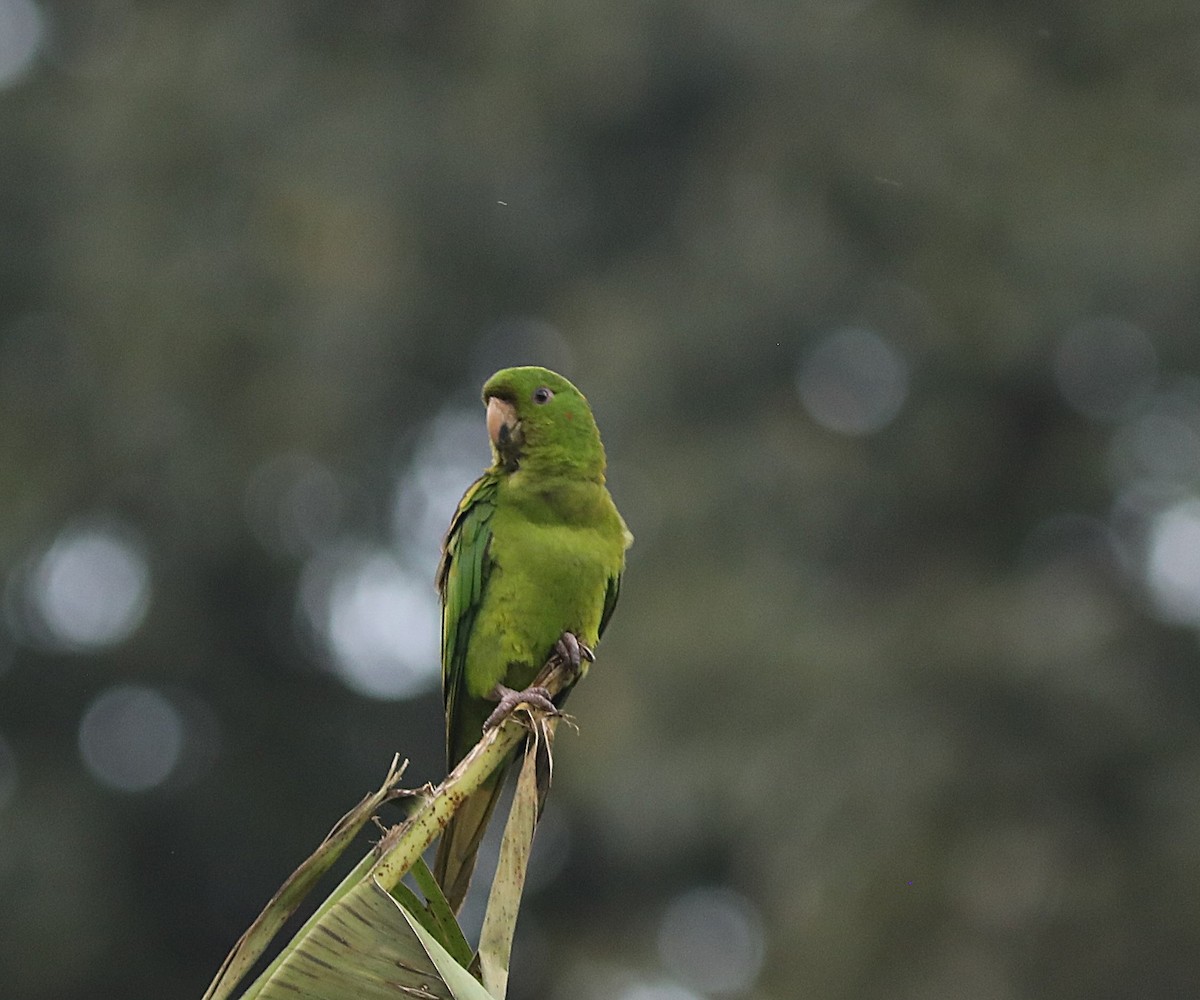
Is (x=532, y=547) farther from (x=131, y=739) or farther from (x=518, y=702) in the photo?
(x=131, y=739)

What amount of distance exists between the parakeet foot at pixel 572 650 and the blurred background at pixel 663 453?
5.93 m

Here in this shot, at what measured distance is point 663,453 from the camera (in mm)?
10484

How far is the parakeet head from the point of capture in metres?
2.96

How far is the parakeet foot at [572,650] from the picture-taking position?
2918mm

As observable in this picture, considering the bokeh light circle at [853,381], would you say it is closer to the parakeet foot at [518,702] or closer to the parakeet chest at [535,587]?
the parakeet chest at [535,587]

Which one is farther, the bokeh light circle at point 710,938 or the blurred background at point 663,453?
the bokeh light circle at point 710,938

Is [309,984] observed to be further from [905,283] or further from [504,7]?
[504,7]

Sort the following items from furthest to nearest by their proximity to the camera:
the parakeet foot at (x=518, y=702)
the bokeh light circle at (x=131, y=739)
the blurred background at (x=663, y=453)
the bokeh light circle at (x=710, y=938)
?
1. the bokeh light circle at (x=131, y=739)
2. the bokeh light circle at (x=710, y=938)
3. the blurred background at (x=663, y=453)
4. the parakeet foot at (x=518, y=702)

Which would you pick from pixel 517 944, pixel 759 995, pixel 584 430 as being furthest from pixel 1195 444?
pixel 584 430

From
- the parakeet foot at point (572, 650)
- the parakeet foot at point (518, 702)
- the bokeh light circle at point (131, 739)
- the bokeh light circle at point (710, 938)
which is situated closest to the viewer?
the parakeet foot at point (518, 702)

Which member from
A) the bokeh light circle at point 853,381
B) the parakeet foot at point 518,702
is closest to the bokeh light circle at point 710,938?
the bokeh light circle at point 853,381

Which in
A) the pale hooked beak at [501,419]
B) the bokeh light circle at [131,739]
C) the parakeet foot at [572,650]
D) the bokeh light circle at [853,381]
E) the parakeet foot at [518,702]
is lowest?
the parakeet foot at [518,702]

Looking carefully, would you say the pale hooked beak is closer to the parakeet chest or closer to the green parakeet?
the green parakeet

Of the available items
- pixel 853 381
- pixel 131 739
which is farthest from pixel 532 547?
pixel 131 739
